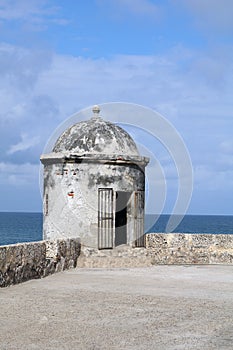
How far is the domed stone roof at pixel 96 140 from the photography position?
13.8 m

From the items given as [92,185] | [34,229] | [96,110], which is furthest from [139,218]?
[34,229]

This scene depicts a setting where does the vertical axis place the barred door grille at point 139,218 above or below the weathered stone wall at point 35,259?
above

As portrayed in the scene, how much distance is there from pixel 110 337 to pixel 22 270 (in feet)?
14.3

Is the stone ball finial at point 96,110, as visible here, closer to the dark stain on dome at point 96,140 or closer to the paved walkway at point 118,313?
the dark stain on dome at point 96,140

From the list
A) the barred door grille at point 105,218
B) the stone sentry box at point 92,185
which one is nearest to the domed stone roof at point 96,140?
the stone sentry box at point 92,185

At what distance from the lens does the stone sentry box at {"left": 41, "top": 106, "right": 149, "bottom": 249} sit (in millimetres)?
13609

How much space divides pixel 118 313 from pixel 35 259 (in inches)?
142

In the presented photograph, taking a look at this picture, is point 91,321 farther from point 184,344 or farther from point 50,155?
point 50,155

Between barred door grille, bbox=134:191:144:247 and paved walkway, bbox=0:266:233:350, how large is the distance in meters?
2.59

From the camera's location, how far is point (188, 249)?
14648 millimetres

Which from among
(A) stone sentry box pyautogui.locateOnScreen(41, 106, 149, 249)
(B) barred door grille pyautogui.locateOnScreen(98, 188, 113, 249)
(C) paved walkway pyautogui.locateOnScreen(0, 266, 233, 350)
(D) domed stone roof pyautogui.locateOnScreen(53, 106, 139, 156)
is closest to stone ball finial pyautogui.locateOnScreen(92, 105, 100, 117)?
(D) domed stone roof pyautogui.locateOnScreen(53, 106, 139, 156)

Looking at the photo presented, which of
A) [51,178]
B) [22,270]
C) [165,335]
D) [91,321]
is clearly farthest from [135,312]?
[51,178]

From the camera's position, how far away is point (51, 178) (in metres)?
14.0

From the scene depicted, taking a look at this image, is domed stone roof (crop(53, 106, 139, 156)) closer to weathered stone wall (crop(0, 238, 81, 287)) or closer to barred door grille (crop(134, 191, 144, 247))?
barred door grille (crop(134, 191, 144, 247))
